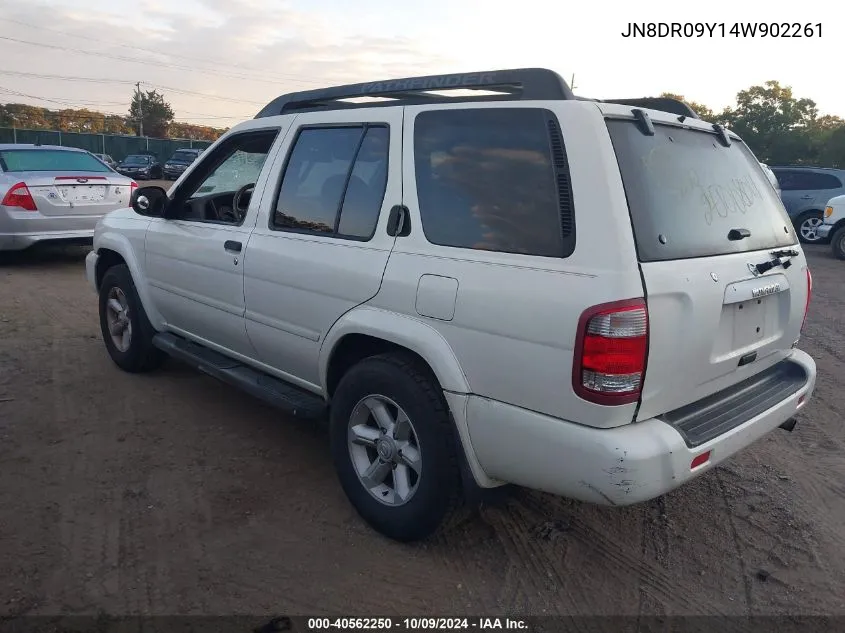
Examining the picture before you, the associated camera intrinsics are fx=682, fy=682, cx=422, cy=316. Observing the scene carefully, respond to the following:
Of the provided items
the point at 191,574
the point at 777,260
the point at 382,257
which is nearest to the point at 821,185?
Result: the point at 777,260

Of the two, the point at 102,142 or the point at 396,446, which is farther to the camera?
the point at 102,142

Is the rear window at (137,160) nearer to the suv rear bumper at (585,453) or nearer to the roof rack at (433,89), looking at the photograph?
the roof rack at (433,89)

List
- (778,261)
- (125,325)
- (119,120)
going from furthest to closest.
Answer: (119,120)
(125,325)
(778,261)

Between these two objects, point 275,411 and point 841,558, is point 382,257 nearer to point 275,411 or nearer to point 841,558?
point 275,411

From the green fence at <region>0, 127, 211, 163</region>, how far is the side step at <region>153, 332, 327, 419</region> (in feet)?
126

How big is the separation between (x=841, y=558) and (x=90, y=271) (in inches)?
208

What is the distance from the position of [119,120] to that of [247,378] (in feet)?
221

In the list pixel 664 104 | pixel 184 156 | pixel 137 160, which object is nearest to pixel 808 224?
pixel 664 104

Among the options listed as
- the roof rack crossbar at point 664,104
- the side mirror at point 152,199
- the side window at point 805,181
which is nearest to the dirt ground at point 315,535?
the side mirror at point 152,199

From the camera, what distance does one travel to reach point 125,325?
5.10 m

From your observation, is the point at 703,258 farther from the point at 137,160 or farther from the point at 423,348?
the point at 137,160

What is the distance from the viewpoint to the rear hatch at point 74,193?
848 centimetres

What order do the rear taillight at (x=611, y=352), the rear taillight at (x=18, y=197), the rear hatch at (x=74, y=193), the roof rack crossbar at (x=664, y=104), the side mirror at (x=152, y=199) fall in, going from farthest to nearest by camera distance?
the rear hatch at (x=74, y=193)
the rear taillight at (x=18, y=197)
the side mirror at (x=152, y=199)
the roof rack crossbar at (x=664, y=104)
the rear taillight at (x=611, y=352)

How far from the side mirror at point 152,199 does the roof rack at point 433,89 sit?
0.85 meters
